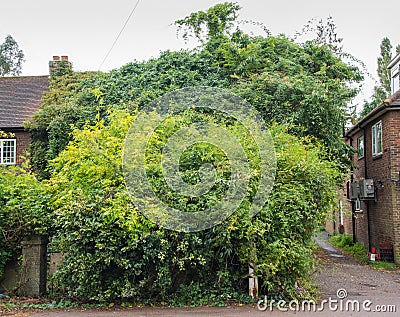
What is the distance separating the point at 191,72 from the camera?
18781 millimetres

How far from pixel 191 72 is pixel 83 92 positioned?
4.33m

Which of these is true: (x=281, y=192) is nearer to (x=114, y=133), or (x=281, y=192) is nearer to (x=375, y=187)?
(x=114, y=133)

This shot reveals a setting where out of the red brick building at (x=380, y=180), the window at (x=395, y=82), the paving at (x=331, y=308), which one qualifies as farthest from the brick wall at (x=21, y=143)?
the window at (x=395, y=82)

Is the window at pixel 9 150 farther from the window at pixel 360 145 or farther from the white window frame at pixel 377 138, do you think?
the window at pixel 360 145

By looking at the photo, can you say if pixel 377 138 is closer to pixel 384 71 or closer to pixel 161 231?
pixel 161 231

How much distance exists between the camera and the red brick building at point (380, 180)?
16.9m

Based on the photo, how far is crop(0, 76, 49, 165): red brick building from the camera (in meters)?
21.0

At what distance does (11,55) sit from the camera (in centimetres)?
5709

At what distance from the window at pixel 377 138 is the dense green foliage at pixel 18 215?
12.8 metres

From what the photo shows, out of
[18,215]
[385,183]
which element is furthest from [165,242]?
[385,183]

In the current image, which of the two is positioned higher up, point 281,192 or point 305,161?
point 305,161

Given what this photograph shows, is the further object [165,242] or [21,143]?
[21,143]

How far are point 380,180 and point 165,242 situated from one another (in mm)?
12041

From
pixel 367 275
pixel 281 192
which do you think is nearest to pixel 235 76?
pixel 367 275
